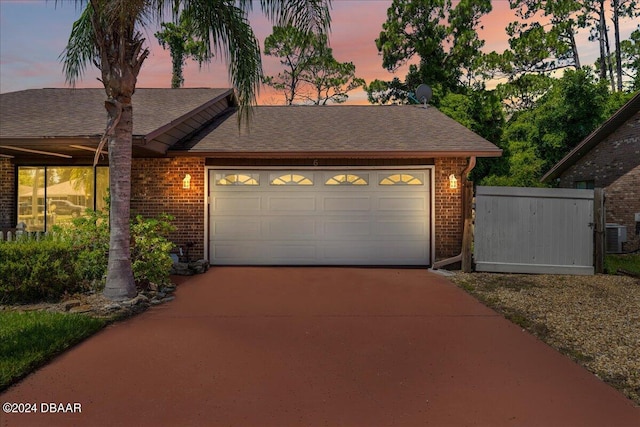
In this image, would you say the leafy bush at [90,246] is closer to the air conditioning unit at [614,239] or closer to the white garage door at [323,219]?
the white garage door at [323,219]

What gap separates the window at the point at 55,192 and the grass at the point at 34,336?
16.8 feet

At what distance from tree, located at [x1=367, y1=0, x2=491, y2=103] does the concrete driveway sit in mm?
23102

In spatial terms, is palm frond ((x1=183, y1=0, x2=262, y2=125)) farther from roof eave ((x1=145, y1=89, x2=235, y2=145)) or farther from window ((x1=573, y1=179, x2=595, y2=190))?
window ((x1=573, y1=179, x2=595, y2=190))

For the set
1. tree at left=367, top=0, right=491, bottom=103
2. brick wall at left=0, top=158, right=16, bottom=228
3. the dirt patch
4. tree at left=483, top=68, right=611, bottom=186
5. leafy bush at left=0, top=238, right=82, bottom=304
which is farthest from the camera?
tree at left=367, top=0, right=491, bottom=103

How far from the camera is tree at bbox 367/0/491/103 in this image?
26.5 metres

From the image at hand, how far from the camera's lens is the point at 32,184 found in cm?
1050

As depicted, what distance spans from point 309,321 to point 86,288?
3935 millimetres

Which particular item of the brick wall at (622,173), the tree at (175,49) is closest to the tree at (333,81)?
the tree at (175,49)

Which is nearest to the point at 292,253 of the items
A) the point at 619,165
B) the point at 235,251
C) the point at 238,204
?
the point at 235,251

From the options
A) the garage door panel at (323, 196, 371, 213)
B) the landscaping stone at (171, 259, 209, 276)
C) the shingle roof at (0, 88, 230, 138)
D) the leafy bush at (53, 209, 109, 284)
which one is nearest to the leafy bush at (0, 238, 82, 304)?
the leafy bush at (53, 209, 109, 284)

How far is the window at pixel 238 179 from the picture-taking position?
10242mm

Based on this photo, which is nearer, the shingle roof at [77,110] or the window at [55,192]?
the shingle roof at [77,110]

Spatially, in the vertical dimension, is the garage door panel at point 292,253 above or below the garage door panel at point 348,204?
below

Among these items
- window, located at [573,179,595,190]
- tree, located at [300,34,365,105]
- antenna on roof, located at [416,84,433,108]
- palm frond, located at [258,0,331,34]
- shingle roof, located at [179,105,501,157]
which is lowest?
window, located at [573,179,595,190]
